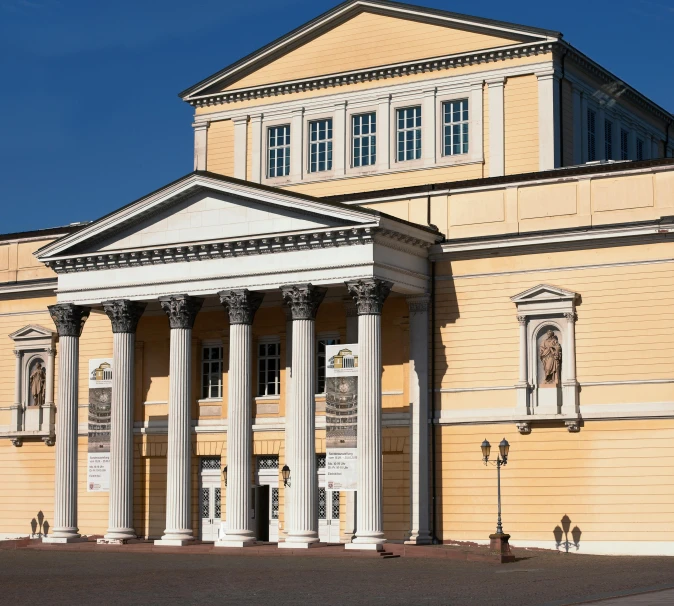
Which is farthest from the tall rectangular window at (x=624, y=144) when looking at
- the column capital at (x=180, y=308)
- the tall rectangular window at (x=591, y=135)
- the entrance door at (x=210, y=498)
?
the entrance door at (x=210, y=498)

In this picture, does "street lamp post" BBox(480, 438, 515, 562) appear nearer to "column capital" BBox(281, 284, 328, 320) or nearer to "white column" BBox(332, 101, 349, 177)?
"column capital" BBox(281, 284, 328, 320)

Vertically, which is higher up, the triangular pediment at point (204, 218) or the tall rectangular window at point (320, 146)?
the tall rectangular window at point (320, 146)

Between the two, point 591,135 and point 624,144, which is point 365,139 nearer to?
point 591,135

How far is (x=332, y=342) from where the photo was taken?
43594mm

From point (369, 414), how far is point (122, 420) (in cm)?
869

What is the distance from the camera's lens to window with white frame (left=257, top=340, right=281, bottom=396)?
44344 millimetres

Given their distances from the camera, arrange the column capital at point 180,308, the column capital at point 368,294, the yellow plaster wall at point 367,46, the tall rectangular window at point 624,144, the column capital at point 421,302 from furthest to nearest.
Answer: the tall rectangular window at point 624,144 → the yellow plaster wall at point 367,46 → the column capital at point 180,308 → the column capital at point 421,302 → the column capital at point 368,294

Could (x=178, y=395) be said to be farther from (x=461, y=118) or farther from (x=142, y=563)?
(x=461, y=118)

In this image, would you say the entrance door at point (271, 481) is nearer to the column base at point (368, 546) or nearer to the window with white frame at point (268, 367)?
the window with white frame at point (268, 367)

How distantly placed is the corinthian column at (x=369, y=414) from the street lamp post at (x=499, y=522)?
3.01 metres

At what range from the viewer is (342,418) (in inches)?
1550

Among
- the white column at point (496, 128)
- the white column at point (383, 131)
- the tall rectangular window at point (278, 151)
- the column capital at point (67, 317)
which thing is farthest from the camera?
the tall rectangular window at point (278, 151)

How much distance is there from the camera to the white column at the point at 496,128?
45.5 metres

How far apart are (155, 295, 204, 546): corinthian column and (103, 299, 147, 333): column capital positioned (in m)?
1.12
